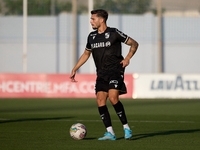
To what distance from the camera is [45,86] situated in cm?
2375

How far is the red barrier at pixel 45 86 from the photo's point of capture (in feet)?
77.4

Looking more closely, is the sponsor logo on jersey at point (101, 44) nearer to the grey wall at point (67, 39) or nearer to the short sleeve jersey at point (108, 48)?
the short sleeve jersey at point (108, 48)

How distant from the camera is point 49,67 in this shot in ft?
122

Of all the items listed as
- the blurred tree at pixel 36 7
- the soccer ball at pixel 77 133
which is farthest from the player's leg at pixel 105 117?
the blurred tree at pixel 36 7

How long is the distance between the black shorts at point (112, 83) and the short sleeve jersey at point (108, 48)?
0.13 m

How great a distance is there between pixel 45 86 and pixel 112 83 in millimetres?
16469

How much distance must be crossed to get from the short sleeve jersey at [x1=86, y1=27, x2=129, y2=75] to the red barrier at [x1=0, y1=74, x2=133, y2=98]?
1580 cm

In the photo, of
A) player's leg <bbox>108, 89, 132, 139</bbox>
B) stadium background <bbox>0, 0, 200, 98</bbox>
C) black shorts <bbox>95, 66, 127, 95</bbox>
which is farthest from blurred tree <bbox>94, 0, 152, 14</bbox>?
player's leg <bbox>108, 89, 132, 139</bbox>

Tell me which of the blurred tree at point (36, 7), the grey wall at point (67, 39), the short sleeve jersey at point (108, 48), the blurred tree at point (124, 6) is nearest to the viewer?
the short sleeve jersey at point (108, 48)

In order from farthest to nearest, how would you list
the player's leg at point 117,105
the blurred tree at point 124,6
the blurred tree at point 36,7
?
the blurred tree at point 36,7 → the blurred tree at point 124,6 → the player's leg at point 117,105

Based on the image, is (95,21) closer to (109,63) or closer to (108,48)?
(108,48)

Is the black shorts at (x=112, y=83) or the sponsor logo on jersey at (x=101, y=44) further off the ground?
the sponsor logo on jersey at (x=101, y=44)

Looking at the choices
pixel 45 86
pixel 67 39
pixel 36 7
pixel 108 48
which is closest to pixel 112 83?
pixel 108 48

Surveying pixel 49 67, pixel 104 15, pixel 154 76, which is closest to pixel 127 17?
pixel 49 67
